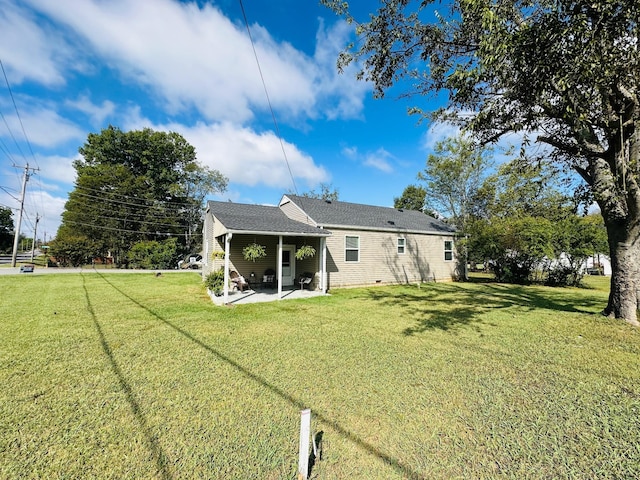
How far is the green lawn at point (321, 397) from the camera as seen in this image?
7.64ft

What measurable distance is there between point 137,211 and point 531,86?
33452mm

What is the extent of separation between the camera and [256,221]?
10.8m

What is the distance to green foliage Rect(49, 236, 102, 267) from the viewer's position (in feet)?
76.5

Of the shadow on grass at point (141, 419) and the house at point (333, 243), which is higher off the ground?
the house at point (333, 243)

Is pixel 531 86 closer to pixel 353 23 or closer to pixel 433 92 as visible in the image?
pixel 433 92

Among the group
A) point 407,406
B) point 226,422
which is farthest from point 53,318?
point 407,406

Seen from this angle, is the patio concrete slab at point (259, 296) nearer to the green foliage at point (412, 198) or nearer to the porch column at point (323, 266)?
the porch column at point (323, 266)

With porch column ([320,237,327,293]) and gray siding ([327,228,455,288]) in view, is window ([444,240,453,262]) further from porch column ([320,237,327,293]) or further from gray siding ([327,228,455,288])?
porch column ([320,237,327,293])

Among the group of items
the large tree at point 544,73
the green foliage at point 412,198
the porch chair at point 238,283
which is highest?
the green foliage at point 412,198

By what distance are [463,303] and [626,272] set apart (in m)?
3.98

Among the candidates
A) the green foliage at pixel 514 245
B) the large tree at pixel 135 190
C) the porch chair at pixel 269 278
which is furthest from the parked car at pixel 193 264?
the green foliage at pixel 514 245

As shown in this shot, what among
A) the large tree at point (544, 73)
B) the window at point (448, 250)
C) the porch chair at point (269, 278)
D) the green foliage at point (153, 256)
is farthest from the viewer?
the green foliage at point (153, 256)

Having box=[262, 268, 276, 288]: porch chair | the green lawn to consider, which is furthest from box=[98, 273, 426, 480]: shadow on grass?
box=[262, 268, 276, 288]: porch chair

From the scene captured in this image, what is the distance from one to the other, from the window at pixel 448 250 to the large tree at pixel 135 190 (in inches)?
981
